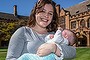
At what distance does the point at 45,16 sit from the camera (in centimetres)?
282

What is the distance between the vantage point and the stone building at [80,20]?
4450cm

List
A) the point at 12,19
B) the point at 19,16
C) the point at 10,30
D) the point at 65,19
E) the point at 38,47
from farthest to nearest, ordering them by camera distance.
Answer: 1. the point at 19,16
2. the point at 12,19
3. the point at 65,19
4. the point at 10,30
5. the point at 38,47

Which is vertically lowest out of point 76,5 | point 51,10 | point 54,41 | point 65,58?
point 65,58

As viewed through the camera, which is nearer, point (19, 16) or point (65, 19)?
point (65, 19)

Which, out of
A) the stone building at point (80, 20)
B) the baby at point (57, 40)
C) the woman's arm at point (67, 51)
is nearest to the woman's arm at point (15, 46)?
the baby at point (57, 40)

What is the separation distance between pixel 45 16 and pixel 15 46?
479 mm

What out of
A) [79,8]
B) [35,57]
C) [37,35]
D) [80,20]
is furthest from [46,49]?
[79,8]

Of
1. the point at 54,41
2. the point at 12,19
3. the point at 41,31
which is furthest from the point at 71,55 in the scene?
the point at 12,19

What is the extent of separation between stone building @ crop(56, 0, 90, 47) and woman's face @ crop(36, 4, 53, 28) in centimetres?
3891

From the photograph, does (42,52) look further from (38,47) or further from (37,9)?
(37,9)

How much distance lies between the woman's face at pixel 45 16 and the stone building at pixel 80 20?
128ft

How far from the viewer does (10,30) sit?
48.0 metres

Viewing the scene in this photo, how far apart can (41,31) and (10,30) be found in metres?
45.5

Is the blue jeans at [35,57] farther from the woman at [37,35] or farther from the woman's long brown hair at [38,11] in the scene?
the woman's long brown hair at [38,11]
